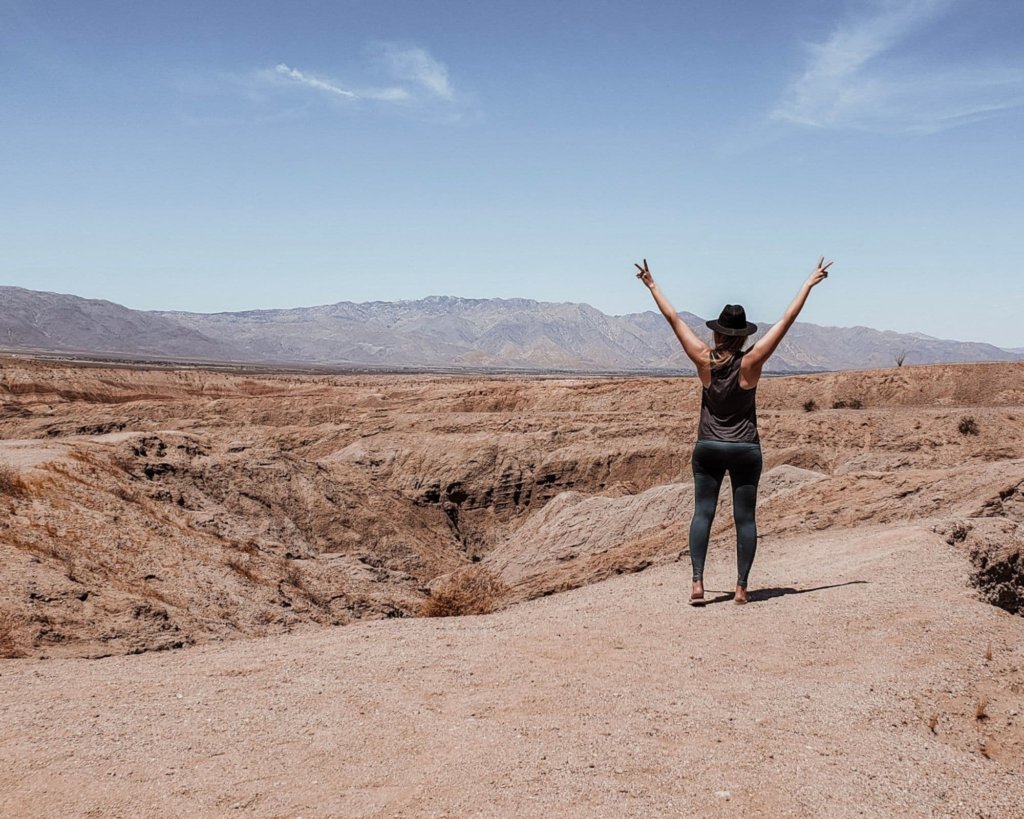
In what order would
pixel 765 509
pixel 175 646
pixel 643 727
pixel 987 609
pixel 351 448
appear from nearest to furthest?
pixel 643 727 < pixel 987 609 < pixel 175 646 < pixel 765 509 < pixel 351 448

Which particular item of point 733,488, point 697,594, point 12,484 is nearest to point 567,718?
point 697,594

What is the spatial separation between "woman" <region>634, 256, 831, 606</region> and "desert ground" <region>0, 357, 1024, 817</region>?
72 centimetres

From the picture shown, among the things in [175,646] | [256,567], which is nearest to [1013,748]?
[175,646]

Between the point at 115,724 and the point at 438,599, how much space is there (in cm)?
745

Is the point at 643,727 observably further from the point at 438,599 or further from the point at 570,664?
the point at 438,599

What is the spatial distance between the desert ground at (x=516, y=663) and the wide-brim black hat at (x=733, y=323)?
2.33m

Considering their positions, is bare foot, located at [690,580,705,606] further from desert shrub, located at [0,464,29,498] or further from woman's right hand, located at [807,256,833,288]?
desert shrub, located at [0,464,29,498]

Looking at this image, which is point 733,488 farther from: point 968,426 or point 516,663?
point 968,426

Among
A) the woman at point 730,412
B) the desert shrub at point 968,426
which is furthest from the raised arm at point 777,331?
the desert shrub at point 968,426

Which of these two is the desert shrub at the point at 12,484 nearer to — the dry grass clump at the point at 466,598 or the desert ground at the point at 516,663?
the desert ground at the point at 516,663

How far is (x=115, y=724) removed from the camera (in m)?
4.99

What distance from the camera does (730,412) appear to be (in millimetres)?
7039

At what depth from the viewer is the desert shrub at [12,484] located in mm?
12969

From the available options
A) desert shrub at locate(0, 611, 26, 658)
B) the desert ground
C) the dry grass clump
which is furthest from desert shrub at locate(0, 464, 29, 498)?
the dry grass clump
